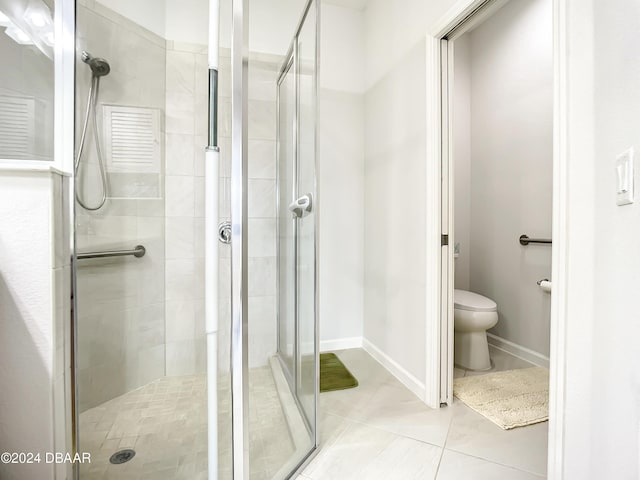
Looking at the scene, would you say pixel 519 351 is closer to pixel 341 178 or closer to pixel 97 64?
pixel 341 178

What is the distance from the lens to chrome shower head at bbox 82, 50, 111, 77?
99 cm

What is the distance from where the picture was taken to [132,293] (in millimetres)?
976

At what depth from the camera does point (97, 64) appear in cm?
99

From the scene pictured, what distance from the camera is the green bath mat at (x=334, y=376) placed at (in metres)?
1.86

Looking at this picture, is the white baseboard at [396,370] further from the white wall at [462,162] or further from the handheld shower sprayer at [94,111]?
the handheld shower sprayer at [94,111]

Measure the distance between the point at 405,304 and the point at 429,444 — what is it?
0.75m

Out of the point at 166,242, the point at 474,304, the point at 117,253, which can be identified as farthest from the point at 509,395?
the point at 117,253

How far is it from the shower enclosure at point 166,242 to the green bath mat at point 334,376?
86 centimetres

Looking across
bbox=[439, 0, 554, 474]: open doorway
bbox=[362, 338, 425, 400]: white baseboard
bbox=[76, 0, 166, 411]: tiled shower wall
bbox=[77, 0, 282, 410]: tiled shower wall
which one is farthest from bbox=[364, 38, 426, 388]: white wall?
bbox=[76, 0, 166, 411]: tiled shower wall

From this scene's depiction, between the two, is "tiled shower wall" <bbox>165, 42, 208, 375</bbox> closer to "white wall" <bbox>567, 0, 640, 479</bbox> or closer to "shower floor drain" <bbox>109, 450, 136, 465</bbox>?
"shower floor drain" <bbox>109, 450, 136, 465</bbox>

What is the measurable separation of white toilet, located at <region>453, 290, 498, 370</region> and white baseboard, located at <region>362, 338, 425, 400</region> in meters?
0.49

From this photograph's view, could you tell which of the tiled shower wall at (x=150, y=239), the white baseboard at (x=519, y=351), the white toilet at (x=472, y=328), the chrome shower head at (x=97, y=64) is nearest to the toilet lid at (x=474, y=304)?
the white toilet at (x=472, y=328)

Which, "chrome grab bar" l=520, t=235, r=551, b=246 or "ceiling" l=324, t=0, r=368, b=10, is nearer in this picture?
"chrome grab bar" l=520, t=235, r=551, b=246

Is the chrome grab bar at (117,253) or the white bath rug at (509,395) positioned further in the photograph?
the white bath rug at (509,395)
